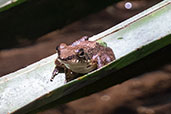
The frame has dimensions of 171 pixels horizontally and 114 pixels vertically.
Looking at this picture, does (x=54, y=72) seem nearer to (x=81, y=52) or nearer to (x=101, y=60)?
(x=81, y=52)

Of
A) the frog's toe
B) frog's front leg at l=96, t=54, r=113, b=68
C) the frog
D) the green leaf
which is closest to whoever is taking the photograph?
the green leaf

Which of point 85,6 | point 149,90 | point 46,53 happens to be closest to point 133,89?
point 149,90

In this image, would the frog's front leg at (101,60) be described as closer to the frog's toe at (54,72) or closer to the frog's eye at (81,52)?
the frog's eye at (81,52)

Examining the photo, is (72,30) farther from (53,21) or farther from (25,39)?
(25,39)

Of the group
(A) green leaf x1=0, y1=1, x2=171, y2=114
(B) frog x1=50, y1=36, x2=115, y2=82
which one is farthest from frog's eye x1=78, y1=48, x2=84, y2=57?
(A) green leaf x1=0, y1=1, x2=171, y2=114

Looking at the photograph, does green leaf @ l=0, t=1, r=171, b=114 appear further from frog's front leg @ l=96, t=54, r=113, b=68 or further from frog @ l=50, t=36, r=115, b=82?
frog's front leg @ l=96, t=54, r=113, b=68

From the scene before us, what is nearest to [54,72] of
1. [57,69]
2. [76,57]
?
[57,69]
